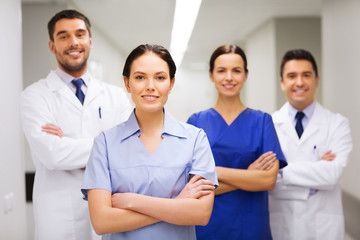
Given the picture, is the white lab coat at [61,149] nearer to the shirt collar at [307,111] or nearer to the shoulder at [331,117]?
the shirt collar at [307,111]

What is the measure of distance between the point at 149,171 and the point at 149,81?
11.3 inches

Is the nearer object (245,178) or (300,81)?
(245,178)

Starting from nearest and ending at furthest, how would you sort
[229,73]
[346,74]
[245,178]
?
1. [245,178]
2. [229,73]
3. [346,74]

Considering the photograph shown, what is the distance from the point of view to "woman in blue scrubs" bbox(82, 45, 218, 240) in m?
1.12

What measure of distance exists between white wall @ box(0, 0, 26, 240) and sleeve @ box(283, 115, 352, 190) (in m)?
1.45

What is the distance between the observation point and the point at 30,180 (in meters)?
3.75

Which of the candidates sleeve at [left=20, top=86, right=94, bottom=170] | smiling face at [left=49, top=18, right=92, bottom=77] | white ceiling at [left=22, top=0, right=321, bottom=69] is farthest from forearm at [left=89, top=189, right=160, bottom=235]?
white ceiling at [left=22, top=0, right=321, bottom=69]

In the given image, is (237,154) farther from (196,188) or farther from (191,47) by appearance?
(191,47)

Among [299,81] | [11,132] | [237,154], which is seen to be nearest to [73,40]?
[11,132]

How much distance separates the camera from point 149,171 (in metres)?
1.17

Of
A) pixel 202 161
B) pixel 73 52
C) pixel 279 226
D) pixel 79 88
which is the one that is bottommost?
pixel 279 226

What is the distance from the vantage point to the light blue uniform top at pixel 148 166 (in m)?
1.17

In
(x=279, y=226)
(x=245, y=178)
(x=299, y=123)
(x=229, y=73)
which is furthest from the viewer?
(x=299, y=123)

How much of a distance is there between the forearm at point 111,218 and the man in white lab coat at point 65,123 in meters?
0.55
